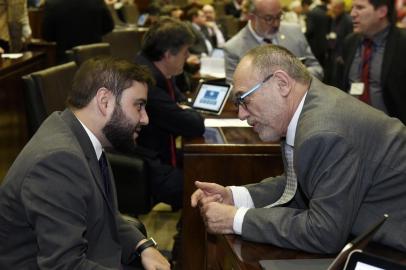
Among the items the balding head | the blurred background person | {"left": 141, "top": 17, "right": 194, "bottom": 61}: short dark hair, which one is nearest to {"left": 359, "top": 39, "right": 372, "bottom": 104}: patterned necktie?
the balding head

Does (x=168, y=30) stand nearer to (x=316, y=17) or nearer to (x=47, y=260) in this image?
(x=47, y=260)

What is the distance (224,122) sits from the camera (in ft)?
11.2

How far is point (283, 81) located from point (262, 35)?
2425 mm

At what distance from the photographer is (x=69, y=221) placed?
175cm

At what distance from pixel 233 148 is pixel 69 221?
130 cm

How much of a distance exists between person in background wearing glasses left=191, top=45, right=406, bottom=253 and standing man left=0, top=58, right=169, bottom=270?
1.09 feet

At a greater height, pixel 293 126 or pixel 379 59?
pixel 293 126

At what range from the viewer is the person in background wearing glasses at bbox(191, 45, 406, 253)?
1674 millimetres

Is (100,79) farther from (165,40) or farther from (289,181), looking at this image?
(165,40)

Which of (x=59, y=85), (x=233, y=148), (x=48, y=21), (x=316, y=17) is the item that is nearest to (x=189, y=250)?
(x=233, y=148)

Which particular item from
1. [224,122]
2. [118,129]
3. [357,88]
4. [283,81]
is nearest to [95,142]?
[118,129]

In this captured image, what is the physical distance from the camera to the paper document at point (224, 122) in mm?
3338

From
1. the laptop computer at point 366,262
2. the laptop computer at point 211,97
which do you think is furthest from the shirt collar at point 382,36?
the laptop computer at point 366,262

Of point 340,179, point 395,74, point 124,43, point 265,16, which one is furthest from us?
point 124,43
